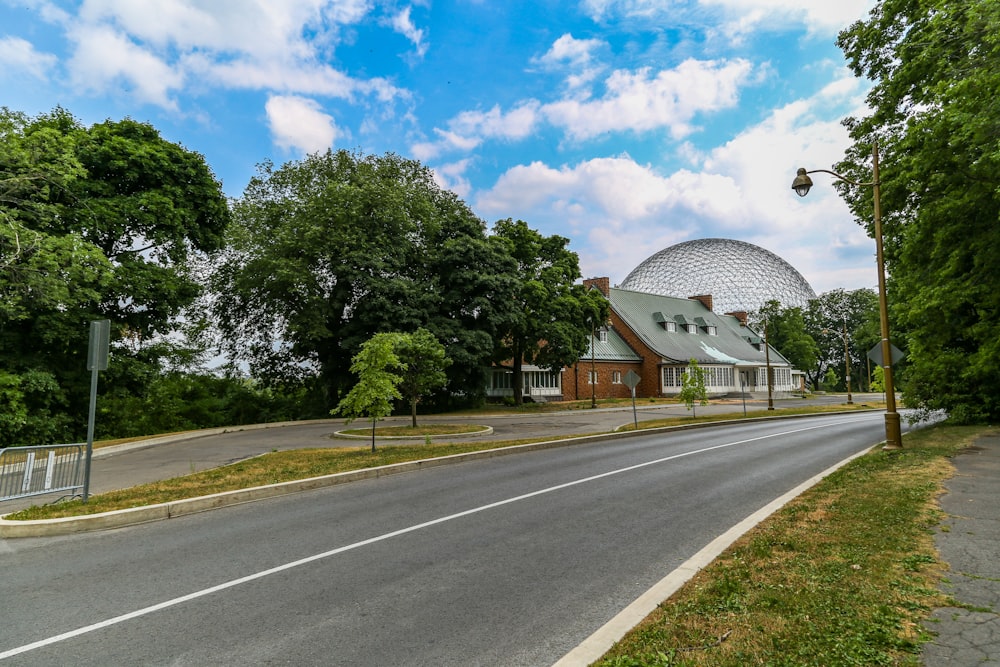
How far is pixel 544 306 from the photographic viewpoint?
39.3m

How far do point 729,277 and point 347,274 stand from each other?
84964mm

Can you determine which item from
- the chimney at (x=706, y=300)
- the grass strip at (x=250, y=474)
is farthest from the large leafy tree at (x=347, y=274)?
the chimney at (x=706, y=300)

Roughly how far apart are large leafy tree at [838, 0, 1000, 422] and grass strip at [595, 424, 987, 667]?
10.1 m

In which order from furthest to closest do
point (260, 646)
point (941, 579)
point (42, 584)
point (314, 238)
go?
point (314, 238) → point (42, 584) → point (941, 579) → point (260, 646)

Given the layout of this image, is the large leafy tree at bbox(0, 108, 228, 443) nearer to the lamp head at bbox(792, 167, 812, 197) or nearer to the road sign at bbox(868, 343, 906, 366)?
the lamp head at bbox(792, 167, 812, 197)

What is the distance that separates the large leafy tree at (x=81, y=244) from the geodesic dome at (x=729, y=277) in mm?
81413

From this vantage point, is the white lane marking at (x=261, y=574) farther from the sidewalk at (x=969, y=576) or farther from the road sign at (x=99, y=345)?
Result: the road sign at (x=99, y=345)

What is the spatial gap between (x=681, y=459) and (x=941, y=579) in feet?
30.4

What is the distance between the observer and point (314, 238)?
31938mm

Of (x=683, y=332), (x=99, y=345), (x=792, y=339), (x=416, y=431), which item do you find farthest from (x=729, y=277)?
(x=99, y=345)

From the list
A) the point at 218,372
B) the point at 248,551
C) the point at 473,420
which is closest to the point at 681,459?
the point at 248,551

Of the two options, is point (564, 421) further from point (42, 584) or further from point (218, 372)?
point (42, 584)

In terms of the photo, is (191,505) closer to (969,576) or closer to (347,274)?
(969,576)

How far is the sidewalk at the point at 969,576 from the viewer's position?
3.41 meters
